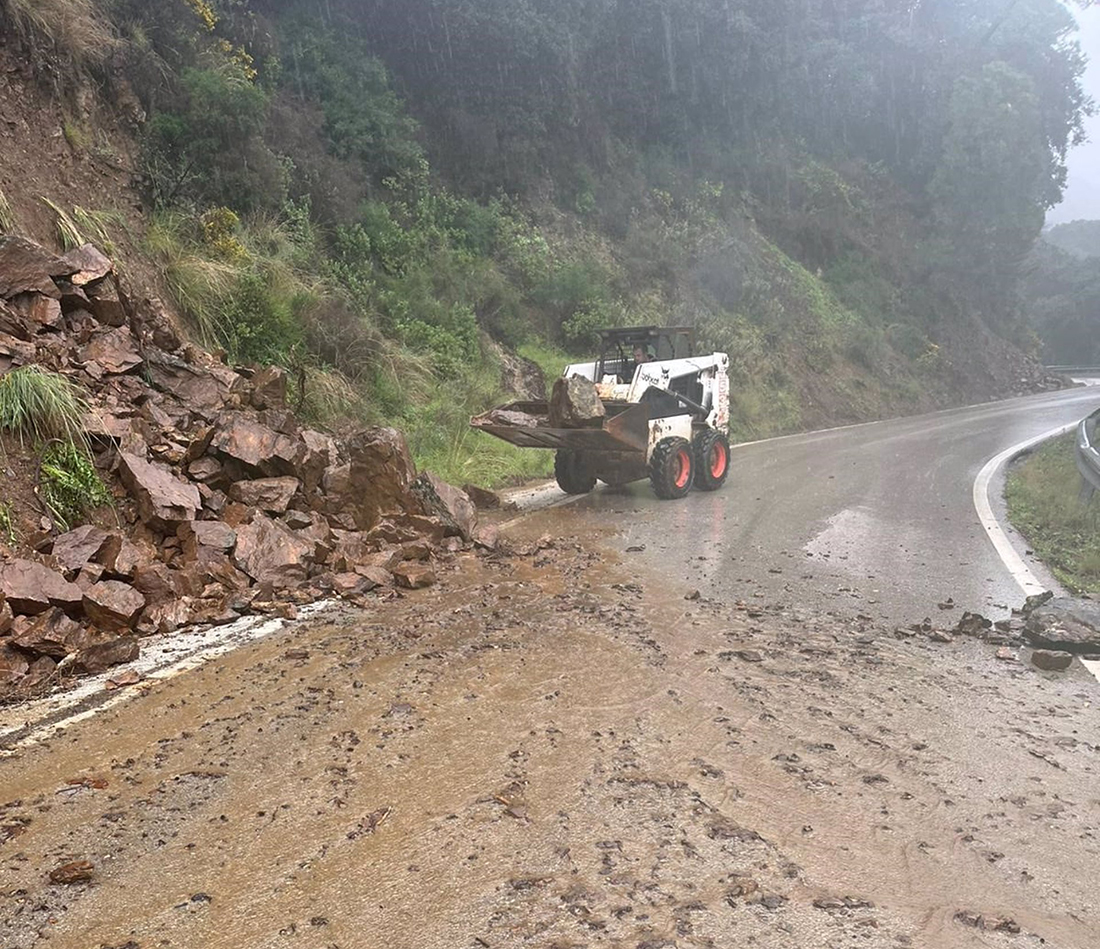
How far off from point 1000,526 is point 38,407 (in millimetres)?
10064

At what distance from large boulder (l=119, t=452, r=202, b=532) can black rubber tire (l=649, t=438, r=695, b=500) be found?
636cm

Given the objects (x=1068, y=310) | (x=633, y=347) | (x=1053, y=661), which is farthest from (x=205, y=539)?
(x=1068, y=310)

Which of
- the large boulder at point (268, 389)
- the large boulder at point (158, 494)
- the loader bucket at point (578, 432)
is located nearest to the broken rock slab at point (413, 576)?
the large boulder at point (158, 494)

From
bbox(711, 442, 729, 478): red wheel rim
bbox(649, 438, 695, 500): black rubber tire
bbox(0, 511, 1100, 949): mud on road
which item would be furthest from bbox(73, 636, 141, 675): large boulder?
bbox(711, 442, 729, 478): red wheel rim

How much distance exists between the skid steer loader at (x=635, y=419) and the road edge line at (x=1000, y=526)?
3.57 m

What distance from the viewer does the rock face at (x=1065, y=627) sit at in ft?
20.0

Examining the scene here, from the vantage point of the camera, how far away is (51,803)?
3.85m

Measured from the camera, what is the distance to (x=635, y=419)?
11.5 m

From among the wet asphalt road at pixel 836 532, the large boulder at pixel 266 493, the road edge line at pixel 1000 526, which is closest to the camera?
the wet asphalt road at pixel 836 532

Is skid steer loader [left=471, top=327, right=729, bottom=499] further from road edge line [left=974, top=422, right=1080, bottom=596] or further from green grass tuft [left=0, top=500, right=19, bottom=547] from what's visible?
green grass tuft [left=0, top=500, right=19, bottom=547]

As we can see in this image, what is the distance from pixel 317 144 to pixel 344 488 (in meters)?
12.3

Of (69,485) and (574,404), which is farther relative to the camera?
(574,404)

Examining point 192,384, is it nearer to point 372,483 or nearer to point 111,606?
point 372,483

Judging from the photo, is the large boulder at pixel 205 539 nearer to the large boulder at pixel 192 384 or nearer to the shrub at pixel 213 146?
the large boulder at pixel 192 384
